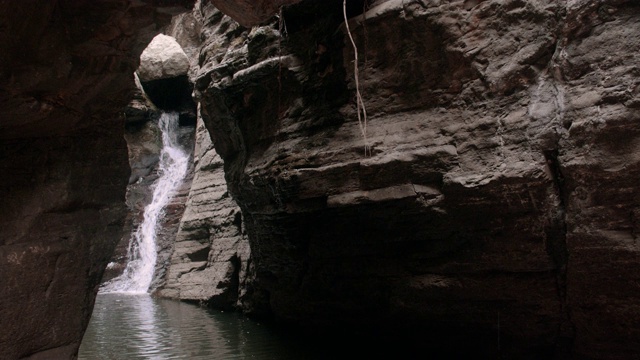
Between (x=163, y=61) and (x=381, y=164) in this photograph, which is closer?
(x=381, y=164)

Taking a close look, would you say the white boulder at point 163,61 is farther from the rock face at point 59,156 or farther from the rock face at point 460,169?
the rock face at point 59,156

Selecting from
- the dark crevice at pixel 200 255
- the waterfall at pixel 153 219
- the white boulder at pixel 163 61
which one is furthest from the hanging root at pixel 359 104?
the white boulder at pixel 163 61

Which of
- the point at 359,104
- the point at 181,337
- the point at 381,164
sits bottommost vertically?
the point at 181,337

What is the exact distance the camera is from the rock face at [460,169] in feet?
13.3

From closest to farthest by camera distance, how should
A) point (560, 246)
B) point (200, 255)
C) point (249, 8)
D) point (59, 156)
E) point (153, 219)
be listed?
point (59, 156)
point (249, 8)
point (560, 246)
point (200, 255)
point (153, 219)

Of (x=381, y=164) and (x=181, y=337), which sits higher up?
→ (x=381, y=164)

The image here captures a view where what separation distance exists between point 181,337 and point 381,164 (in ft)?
14.2

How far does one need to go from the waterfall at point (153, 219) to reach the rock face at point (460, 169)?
860 centimetres

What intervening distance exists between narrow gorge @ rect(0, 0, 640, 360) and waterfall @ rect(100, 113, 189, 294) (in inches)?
300

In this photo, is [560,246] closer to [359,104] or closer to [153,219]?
A: [359,104]

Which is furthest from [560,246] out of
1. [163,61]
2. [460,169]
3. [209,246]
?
[163,61]

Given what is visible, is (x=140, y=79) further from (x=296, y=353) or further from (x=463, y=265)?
(x=463, y=265)

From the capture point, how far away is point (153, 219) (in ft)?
49.2

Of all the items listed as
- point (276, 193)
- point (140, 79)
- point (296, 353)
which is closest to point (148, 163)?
point (140, 79)
